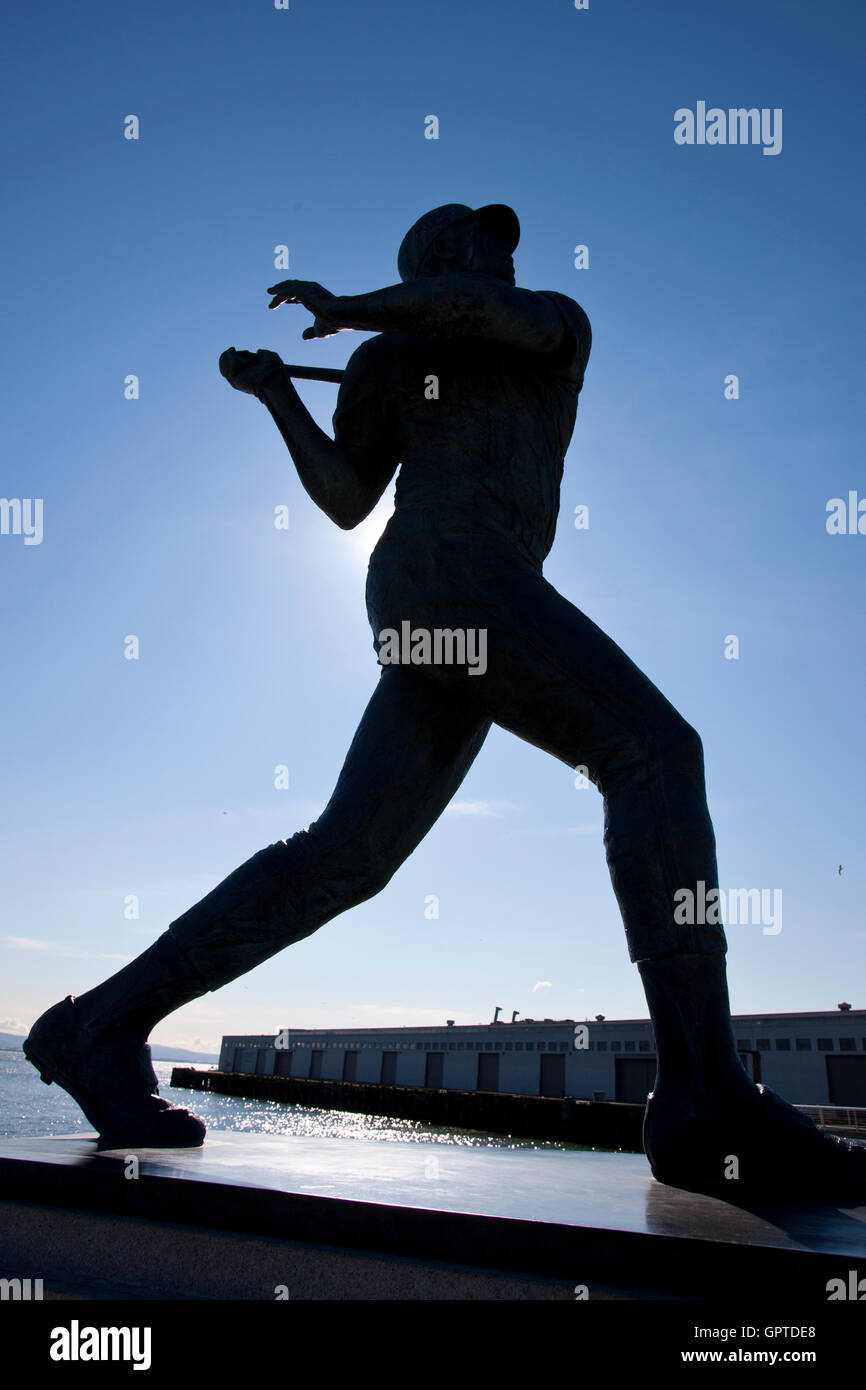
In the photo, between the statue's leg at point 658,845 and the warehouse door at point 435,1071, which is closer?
the statue's leg at point 658,845

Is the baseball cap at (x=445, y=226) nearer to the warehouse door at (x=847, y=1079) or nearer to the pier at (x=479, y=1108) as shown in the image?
the pier at (x=479, y=1108)

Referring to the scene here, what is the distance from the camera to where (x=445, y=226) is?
361 cm

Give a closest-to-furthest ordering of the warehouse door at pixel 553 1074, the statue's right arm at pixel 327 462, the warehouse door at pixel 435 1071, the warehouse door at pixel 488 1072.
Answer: the statue's right arm at pixel 327 462, the warehouse door at pixel 553 1074, the warehouse door at pixel 488 1072, the warehouse door at pixel 435 1071

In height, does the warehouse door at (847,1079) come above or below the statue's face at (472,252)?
below

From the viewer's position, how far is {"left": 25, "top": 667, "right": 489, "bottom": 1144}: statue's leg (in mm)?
2928

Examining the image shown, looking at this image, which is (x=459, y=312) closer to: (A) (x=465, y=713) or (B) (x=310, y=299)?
(B) (x=310, y=299)

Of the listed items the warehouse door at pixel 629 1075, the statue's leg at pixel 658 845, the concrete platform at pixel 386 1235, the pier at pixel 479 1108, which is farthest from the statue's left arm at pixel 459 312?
the warehouse door at pixel 629 1075

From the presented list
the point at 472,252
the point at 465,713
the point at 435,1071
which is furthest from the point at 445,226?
the point at 435,1071

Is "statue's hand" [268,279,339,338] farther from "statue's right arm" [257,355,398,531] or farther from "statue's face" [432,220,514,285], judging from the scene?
"statue's face" [432,220,514,285]

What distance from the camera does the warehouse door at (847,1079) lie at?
36.2 metres

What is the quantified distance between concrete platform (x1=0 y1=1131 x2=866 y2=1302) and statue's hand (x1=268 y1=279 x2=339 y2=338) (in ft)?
8.42

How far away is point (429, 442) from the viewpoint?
329 centimetres

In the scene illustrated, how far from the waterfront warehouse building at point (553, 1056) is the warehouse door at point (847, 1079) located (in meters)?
0.04

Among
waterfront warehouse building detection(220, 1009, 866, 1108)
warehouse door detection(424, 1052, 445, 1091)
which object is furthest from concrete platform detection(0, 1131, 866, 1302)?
warehouse door detection(424, 1052, 445, 1091)
